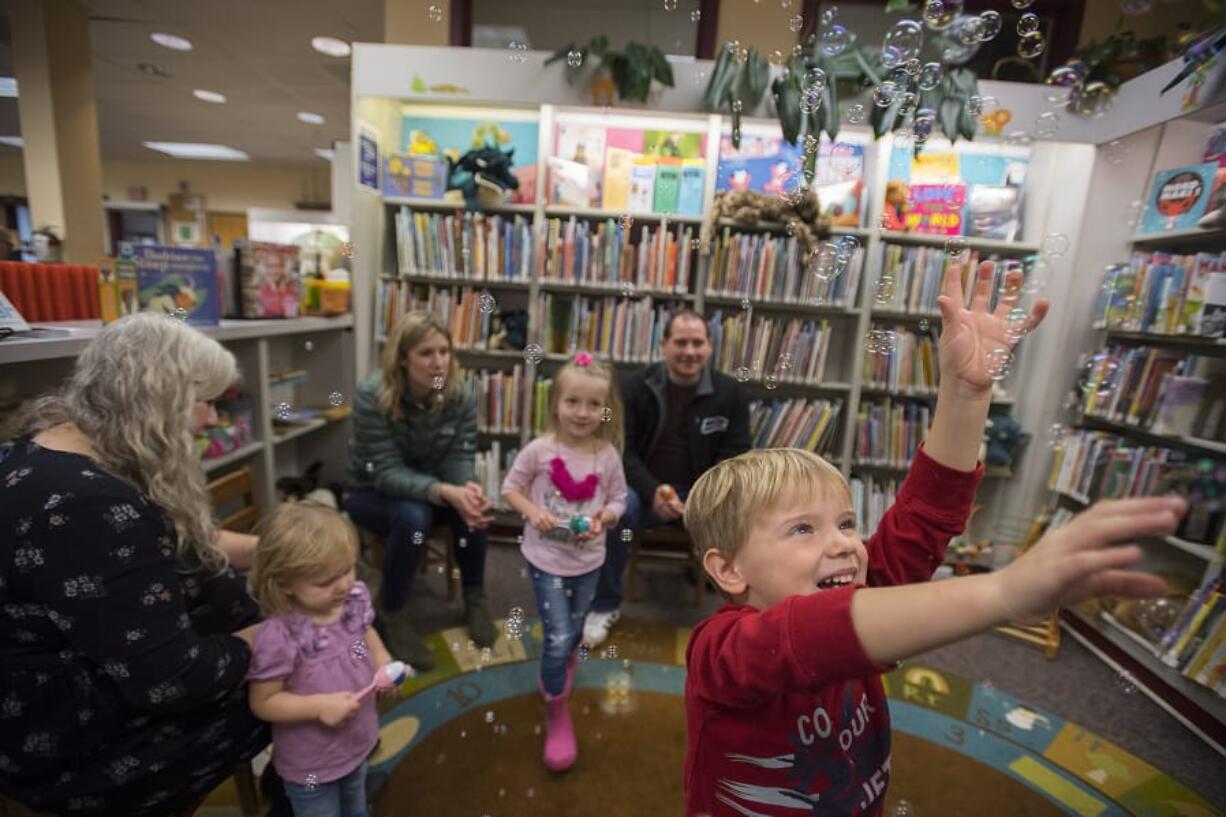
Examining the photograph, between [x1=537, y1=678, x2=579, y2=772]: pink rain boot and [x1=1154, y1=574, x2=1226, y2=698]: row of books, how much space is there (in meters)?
1.75

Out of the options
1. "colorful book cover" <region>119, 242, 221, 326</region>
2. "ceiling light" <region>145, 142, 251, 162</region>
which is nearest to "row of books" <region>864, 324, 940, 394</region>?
"colorful book cover" <region>119, 242, 221, 326</region>

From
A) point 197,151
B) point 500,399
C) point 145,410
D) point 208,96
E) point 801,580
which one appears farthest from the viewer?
point 197,151

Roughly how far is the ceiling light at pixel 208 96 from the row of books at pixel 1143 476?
6.67 meters

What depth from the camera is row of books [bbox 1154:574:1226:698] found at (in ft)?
5.48

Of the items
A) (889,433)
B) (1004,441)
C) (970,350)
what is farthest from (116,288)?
(1004,441)

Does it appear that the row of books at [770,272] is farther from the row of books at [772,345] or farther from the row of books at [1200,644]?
the row of books at [1200,644]

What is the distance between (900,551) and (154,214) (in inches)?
492

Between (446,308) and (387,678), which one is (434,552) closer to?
(446,308)

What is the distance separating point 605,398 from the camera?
164 centimetres

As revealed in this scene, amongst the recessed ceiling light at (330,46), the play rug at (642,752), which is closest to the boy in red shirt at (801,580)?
the play rug at (642,752)

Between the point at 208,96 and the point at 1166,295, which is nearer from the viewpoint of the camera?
the point at 1166,295

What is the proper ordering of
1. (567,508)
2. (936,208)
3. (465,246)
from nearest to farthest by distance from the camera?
(567,508), (936,208), (465,246)

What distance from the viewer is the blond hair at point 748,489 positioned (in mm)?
724

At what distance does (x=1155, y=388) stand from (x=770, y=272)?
144cm
